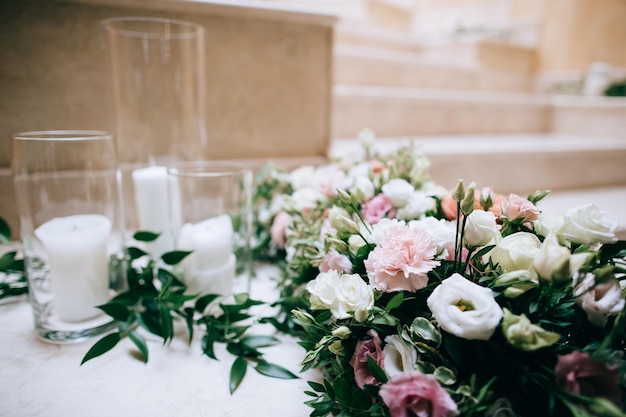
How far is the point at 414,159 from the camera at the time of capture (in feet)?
2.63

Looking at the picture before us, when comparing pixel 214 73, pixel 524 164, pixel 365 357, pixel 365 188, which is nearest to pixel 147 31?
pixel 214 73

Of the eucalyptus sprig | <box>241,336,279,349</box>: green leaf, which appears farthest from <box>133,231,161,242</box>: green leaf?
<box>241,336,279,349</box>: green leaf

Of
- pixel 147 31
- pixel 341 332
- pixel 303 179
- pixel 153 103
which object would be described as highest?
pixel 147 31

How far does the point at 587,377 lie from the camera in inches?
14.2

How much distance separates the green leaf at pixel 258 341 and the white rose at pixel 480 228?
34 cm

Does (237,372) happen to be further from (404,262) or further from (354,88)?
(354,88)

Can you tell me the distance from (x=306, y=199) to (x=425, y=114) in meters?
1.52

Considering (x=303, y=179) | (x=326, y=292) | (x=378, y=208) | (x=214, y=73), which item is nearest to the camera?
(x=326, y=292)

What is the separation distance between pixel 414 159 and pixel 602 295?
0.45m

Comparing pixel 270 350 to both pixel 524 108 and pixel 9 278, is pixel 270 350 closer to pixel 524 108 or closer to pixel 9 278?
pixel 9 278

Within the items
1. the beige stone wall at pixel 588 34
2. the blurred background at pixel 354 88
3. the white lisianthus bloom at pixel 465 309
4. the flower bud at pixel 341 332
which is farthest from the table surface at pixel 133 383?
the beige stone wall at pixel 588 34

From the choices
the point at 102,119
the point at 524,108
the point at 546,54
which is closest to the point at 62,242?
the point at 102,119

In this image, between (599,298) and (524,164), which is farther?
(524,164)

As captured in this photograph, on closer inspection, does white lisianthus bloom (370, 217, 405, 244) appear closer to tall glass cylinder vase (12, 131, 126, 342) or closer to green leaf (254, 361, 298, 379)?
green leaf (254, 361, 298, 379)
